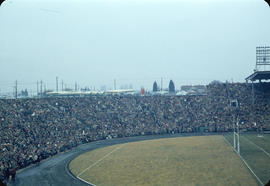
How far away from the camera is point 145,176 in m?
26.4

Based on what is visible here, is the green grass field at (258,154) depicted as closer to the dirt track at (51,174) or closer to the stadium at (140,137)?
the stadium at (140,137)

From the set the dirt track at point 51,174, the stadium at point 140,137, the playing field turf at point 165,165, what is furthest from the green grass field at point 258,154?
the dirt track at point 51,174

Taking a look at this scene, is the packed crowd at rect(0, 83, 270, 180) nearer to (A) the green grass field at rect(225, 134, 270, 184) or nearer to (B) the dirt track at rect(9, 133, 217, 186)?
(B) the dirt track at rect(9, 133, 217, 186)

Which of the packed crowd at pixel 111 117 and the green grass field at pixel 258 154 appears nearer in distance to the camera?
the green grass field at pixel 258 154

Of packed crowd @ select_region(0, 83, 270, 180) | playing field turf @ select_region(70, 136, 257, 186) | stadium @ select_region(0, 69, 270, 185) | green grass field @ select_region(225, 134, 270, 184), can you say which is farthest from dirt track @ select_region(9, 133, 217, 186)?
green grass field @ select_region(225, 134, 270, 184)

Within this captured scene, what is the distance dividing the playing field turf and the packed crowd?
24.6 feet

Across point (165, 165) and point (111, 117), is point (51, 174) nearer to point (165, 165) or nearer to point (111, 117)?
point (165, 165)

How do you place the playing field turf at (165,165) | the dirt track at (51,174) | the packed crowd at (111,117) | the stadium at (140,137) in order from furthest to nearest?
1. the packed crowd at (111,117)
2. the stadium at (140,137)
3. the dirt track at (51,174)
4. the playing field turf at (165,165)

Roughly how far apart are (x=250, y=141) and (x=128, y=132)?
23.7 metres

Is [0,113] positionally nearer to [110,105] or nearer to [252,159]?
[110,105]

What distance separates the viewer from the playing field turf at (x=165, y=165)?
24625mm

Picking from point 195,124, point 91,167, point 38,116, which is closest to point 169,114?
point 195,124

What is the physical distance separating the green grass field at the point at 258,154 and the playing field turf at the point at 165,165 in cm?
102

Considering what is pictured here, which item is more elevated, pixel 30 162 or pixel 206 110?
pixel 206 110
